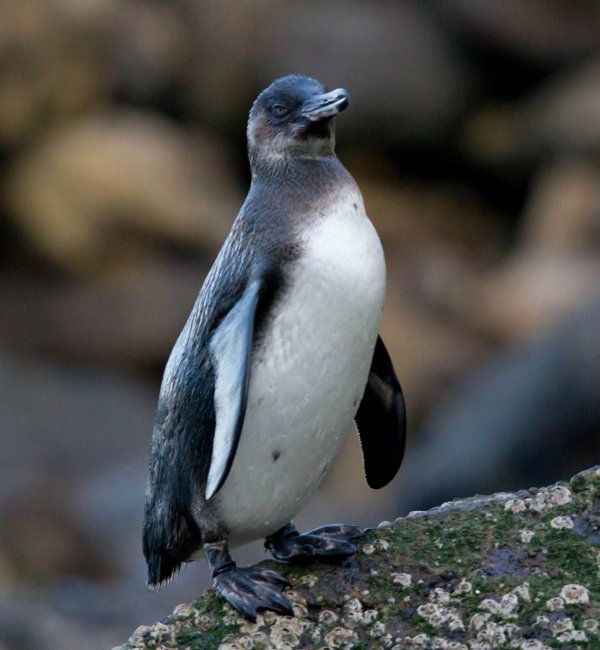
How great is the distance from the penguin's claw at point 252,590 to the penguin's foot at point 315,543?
0.13 m

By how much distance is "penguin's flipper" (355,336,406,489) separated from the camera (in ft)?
13.3

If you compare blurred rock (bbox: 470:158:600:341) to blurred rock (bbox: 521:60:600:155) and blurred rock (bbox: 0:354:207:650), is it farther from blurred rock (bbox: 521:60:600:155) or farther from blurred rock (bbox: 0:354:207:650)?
blurred rock (bbox: 0:354:207:650)

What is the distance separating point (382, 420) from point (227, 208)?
10.8 metres

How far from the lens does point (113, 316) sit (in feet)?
47.4

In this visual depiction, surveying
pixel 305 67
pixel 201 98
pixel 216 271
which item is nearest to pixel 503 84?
pixel 305 67

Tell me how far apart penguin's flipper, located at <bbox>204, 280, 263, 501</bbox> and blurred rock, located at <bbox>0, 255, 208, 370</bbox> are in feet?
33.4

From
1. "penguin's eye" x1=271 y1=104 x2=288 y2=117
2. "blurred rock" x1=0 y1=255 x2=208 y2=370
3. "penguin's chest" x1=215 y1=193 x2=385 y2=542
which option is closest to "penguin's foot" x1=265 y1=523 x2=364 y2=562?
"penguin's chest" x1=215 y1=193 x2=385 y2=542

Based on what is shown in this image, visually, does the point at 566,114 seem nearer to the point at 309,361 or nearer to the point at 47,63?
the point at 47,63

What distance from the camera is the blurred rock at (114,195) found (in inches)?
573

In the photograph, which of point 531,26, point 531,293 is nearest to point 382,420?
point 531,293

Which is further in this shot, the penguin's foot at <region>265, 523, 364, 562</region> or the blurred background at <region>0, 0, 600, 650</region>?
the blurred background at <region>0, 0, 600, 650</region>

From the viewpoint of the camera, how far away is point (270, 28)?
1681 centimetres

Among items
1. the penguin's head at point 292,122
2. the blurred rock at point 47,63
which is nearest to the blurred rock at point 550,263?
the blurred rock at point 47,63

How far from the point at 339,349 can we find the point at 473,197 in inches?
538
